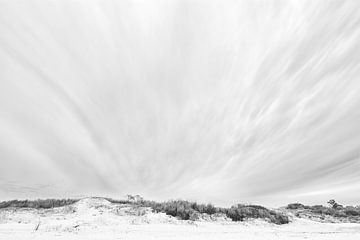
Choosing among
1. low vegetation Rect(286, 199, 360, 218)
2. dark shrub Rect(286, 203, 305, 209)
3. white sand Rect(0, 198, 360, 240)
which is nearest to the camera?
white sand Rect(0, 198, 360, 240)

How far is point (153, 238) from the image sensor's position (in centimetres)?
1239

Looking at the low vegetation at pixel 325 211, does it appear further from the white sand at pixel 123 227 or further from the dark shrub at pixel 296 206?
the white sand at pixel 123 227

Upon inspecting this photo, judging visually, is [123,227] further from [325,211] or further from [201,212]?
[325,211]

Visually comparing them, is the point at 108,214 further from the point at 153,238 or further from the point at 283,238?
the point at 283,238

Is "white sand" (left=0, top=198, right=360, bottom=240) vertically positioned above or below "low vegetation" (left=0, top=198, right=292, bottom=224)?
below

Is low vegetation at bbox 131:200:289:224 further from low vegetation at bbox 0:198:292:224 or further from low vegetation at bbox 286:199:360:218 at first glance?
low vegetation at bbox 286:199:360:218

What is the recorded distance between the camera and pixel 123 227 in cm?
1545

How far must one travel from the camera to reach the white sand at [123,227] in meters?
13.3

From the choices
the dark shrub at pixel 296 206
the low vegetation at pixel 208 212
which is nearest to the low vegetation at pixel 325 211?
the dark shrub at pixel 296 206

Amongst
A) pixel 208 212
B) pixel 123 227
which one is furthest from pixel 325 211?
pixel 123 227

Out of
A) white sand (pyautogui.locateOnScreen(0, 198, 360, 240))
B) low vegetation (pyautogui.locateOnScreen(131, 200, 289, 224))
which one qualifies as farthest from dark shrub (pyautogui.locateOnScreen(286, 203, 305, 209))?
low vegetation (pyautogui.locateOnScreen(131, 200, 289, 224))

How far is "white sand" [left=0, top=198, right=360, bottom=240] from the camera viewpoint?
13.3 metres

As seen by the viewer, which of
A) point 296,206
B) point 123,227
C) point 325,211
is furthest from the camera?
point 296,206

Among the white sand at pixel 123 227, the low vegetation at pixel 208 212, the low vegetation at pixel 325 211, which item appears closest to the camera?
the white sand at pixel 123 227
